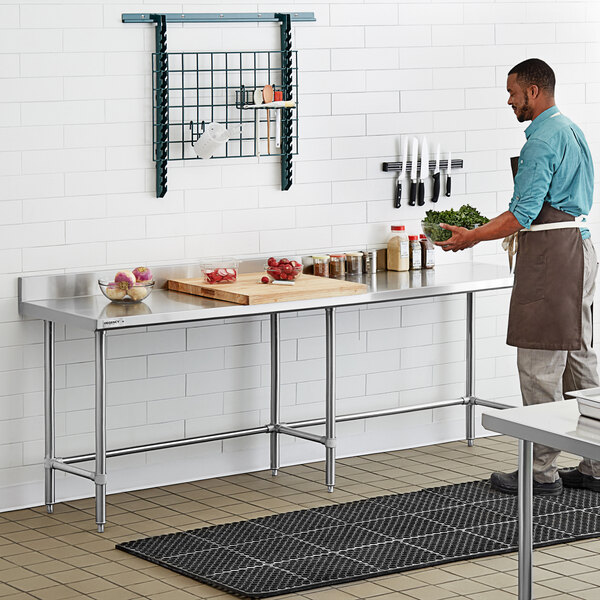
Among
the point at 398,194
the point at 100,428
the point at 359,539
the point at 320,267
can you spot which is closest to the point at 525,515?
the point at 359,539

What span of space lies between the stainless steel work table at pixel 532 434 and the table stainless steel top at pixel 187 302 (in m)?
1.94

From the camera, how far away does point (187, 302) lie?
5.42 m

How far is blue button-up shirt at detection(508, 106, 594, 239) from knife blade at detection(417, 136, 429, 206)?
3.59 ft

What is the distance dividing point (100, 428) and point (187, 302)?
69 centimetres

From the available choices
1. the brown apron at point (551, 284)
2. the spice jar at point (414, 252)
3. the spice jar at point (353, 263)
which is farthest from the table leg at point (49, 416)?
the brown apron at point (551, 284)

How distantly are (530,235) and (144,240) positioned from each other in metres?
1.73

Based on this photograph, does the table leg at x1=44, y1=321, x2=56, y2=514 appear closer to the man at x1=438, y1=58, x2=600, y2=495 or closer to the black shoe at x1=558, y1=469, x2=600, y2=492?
the man at x1=438, y1=58, x2=600, y2=495

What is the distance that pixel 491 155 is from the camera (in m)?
6.73

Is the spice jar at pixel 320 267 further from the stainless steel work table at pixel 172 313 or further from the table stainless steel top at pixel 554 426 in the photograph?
the table stainless steel top at pixel 554 426

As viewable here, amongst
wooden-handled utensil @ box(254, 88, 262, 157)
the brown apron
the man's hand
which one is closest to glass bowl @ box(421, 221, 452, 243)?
the man's hand

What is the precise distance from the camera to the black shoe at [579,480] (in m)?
5.67

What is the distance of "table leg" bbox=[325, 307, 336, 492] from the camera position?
569 centimetres

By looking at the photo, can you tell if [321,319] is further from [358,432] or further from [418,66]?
[418,66]

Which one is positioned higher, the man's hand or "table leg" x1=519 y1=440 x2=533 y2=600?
the man's hand
